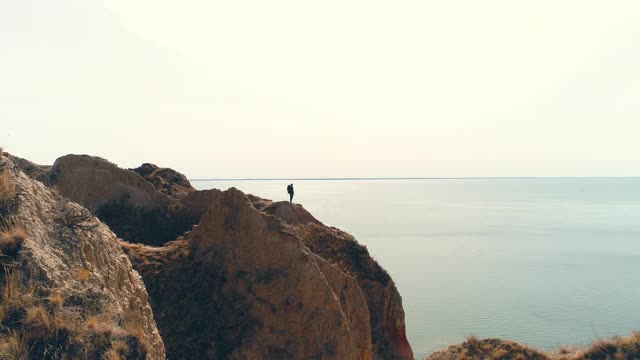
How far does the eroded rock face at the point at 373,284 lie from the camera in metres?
26.0

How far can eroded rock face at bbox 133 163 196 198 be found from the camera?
111 ft

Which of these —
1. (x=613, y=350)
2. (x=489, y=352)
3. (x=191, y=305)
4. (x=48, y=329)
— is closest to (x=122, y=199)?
(x=191, y=305)

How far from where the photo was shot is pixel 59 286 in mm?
6973

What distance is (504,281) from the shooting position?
6675 centimetres

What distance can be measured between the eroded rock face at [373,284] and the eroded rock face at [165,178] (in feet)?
35.8

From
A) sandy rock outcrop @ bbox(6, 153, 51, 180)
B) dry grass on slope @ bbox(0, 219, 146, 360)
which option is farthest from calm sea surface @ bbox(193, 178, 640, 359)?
dry grass on slope @ bbox(0, 219, 146, 360)

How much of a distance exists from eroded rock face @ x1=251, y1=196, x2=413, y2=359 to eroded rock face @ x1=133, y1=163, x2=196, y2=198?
10.9 metres

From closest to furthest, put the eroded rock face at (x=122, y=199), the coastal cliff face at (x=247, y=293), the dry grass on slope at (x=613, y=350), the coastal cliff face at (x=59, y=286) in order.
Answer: the coastal cliff face at (x=59, y=286)
the coastal cliff face at (x=247, y=293)
the dry grass on slope at (x=613, y=350)
the eroded rock face at (x=122, y=199)

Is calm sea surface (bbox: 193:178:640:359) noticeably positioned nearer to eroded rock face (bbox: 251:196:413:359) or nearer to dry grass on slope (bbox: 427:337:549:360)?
dry grass on slope (bbox: 427:337:549:360)

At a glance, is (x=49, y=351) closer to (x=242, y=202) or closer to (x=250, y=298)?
(x=250, y=298)

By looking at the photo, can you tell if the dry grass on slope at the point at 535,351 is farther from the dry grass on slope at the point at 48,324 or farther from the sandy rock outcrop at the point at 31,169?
the sandy rock outcrop at the point at 31,169

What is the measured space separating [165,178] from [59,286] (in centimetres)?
3049

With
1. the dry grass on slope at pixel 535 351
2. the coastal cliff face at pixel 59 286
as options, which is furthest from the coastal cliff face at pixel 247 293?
the dry grass on slope at pixel 535 351

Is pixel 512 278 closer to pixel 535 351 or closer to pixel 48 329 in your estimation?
pixel 535 351
